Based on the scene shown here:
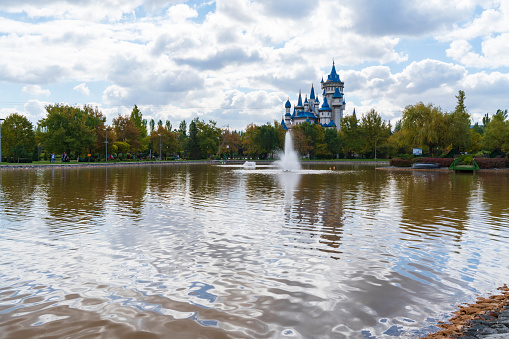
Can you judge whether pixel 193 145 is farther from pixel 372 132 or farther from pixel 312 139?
pixel 372 132

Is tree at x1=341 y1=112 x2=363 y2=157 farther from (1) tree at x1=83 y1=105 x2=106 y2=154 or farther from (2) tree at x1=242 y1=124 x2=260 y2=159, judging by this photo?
(1) tree at x1=83 y1=105 x2=106 y2=154

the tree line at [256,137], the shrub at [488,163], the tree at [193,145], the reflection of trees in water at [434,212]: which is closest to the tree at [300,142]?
the tree line at [256,137]

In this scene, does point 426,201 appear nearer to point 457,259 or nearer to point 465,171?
point 457,259

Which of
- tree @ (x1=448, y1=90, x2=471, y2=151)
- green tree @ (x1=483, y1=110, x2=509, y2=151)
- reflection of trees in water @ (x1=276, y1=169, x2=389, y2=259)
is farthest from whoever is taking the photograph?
green tree @ (x1=483, y1=110, x2=509, y2=151)

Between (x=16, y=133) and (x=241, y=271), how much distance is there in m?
81.5

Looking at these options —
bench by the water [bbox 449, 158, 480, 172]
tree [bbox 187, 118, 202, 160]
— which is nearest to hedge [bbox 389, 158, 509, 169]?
bench by the water [bbox 449, 158, 480, 172]

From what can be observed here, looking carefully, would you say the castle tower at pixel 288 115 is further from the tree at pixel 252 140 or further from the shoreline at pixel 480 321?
the shoreline at pixel 480 321

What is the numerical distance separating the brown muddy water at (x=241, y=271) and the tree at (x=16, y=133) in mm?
70521

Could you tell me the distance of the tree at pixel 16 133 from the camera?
239 feet

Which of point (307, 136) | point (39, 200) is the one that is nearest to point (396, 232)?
point (39, 200)

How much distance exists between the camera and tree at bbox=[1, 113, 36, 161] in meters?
72.8

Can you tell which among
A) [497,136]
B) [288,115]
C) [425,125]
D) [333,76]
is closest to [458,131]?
[425,125]

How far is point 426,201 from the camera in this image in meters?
17.4

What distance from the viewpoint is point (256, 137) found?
10725 centimetres
